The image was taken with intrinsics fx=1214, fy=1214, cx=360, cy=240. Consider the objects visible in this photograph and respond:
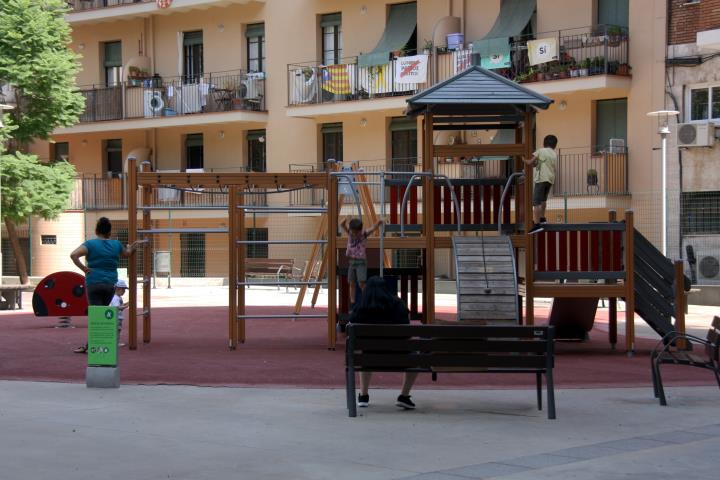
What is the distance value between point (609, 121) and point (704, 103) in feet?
9.98

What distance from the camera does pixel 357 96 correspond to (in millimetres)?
38125

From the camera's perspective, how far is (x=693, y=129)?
1217 inches

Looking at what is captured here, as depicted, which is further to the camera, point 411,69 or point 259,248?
point 259,248

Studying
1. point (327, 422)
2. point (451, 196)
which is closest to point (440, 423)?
point (327, 422)

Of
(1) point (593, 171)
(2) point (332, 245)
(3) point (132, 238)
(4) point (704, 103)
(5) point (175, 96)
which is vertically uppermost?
(5) point (175, 96)

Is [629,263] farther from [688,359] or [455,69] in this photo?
[455,69]

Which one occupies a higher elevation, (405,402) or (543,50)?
(543,50)

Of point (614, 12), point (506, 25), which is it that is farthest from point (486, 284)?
point (506, 25)

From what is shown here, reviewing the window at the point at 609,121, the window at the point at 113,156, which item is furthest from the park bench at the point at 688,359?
the window at the point at 113,156

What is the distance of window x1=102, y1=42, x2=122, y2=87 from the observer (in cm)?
4578

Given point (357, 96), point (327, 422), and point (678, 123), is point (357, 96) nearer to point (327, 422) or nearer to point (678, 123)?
point (678, 123)

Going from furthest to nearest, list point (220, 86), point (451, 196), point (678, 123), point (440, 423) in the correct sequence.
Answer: point (220, 86), point (678, 123), point (451, 196), point (440, 423)

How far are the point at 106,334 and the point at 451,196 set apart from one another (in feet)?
20.9

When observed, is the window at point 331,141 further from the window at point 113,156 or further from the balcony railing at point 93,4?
the window at point 113,156
